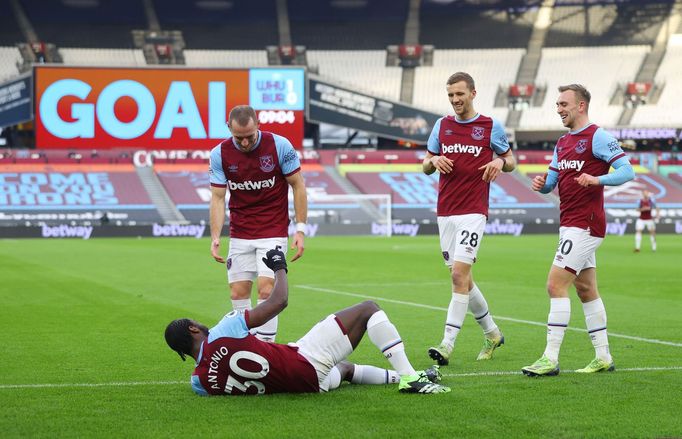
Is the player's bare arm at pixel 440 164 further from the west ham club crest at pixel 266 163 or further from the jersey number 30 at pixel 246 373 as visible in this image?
the jersey number 30 at pixel 246 373

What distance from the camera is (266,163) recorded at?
888 cm

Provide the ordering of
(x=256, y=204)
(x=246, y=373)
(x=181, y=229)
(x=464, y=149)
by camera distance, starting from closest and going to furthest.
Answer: (x=246, y=373)
(x=256, y=204)
(x=464, y=149)
(x=181, y=229)

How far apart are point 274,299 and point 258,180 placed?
6.76 ft

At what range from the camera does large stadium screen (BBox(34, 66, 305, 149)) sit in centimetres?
5278

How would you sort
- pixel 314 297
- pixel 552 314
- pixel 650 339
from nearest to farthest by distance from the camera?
pixel 552 314, pixel 650 339, pixel 314 297

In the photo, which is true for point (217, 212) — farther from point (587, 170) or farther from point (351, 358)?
point (587, 170)

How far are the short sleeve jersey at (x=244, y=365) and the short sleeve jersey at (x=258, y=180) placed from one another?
74.3 inches

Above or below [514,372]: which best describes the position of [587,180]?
above

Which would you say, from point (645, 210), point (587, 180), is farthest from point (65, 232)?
point (587, 180)

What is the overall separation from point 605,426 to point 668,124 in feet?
191

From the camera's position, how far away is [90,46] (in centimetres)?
6303

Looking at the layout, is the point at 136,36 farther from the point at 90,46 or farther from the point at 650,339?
the point at 650,339

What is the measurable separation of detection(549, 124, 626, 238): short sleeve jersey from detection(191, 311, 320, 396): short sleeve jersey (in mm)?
2921

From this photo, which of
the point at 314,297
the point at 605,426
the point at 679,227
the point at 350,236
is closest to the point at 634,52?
the point at 679,227
